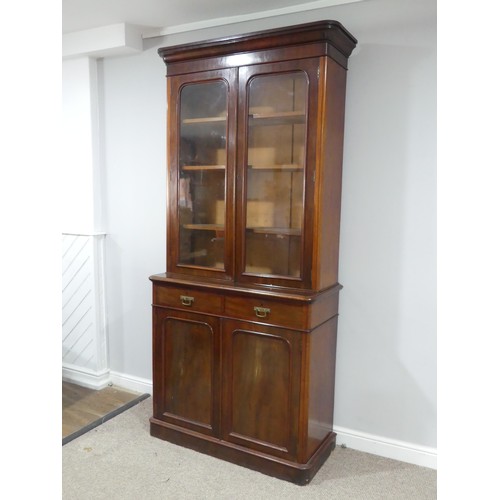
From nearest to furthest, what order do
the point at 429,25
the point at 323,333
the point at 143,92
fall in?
the point at 429,25, the point at 323,333, the point at 143,92

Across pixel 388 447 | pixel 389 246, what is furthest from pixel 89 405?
pixel 389 246

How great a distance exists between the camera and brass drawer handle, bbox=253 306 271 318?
2248 millimetres

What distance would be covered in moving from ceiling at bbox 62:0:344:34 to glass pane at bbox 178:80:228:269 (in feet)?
1.55

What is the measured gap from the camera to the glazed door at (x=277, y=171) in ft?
7.16

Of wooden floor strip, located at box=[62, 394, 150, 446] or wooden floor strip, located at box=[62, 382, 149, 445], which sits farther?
wooden floor strip, located at box=[62, 382, 149, 445]

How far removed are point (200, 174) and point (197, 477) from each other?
1.55 m

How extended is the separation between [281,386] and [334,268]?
66 cm

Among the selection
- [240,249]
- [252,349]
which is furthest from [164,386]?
[240,249]

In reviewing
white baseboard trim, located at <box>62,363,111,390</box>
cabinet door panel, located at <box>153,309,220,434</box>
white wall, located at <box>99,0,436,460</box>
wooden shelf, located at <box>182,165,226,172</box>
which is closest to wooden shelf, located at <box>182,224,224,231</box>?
wooden shelf, located at <box>182,165,226,172</box>

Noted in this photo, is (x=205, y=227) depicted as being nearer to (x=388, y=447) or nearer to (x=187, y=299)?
(x=187, y=299)

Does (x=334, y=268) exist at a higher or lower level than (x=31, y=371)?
lower

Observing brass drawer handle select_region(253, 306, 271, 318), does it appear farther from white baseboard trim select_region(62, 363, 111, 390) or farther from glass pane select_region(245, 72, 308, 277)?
white baseboard trim select_region(62, 363, 111, 390)

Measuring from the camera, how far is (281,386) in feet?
7.38
